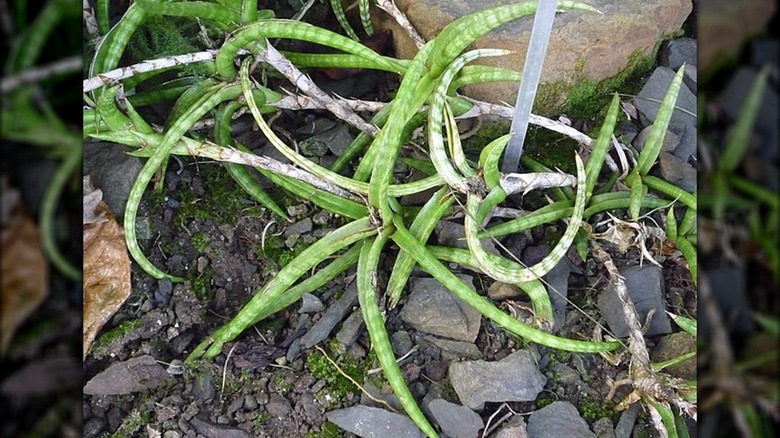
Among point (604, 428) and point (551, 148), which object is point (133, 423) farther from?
point (551, 148)

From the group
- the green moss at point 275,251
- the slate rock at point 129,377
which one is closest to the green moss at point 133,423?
the slate rock at point 129,377

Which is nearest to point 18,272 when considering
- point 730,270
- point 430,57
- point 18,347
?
point 18,347

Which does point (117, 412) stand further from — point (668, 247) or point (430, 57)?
point (668, 247)

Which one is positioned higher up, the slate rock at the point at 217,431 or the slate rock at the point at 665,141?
the slate rock at the point at 665,141

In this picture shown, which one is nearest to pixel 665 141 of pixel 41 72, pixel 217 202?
pixel 217 202

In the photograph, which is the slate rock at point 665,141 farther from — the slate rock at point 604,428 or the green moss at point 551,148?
the slate rock at point 604,428

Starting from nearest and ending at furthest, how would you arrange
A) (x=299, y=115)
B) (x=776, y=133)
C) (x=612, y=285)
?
(x=776, y=133)
(x=612, y=285)
(x=299, y=115)
